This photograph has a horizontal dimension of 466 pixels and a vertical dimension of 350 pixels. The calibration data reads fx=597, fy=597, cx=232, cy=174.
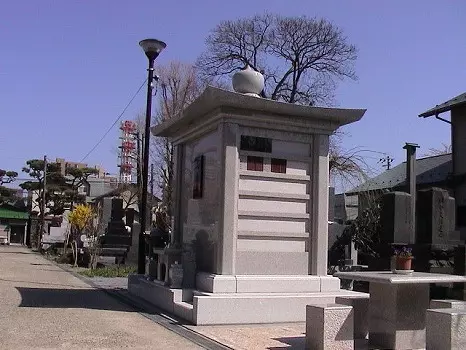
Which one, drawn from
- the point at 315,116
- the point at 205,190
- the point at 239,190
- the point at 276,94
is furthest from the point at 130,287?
the point at 276,94

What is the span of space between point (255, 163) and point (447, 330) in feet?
15.7

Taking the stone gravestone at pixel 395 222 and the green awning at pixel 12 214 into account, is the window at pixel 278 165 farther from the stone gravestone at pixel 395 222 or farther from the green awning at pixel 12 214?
the green awning at pixel 12 214

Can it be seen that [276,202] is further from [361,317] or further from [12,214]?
[12,214]

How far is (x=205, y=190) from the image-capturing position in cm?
1080

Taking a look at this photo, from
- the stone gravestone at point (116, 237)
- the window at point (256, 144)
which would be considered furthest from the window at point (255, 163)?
the stone gravestone at point (116, 237)

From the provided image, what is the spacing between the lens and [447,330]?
6.20 m

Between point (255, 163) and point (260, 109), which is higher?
point (260, 109)

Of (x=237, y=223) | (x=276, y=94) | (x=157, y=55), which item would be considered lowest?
(x=237, y=223)

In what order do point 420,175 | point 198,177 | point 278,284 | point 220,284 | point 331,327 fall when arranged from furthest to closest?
point 420,175 < point 198,177 < point 278,284 < point 220,284 < point 331,327

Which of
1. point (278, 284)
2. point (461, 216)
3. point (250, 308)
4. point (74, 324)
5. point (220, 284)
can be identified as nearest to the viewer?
point (74, 324)

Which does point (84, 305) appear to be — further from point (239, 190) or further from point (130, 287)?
point (239, 190)

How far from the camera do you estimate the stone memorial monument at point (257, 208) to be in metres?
9.65

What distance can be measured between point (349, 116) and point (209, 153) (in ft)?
8.47

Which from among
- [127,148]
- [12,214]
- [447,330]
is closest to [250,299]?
[447,330]
